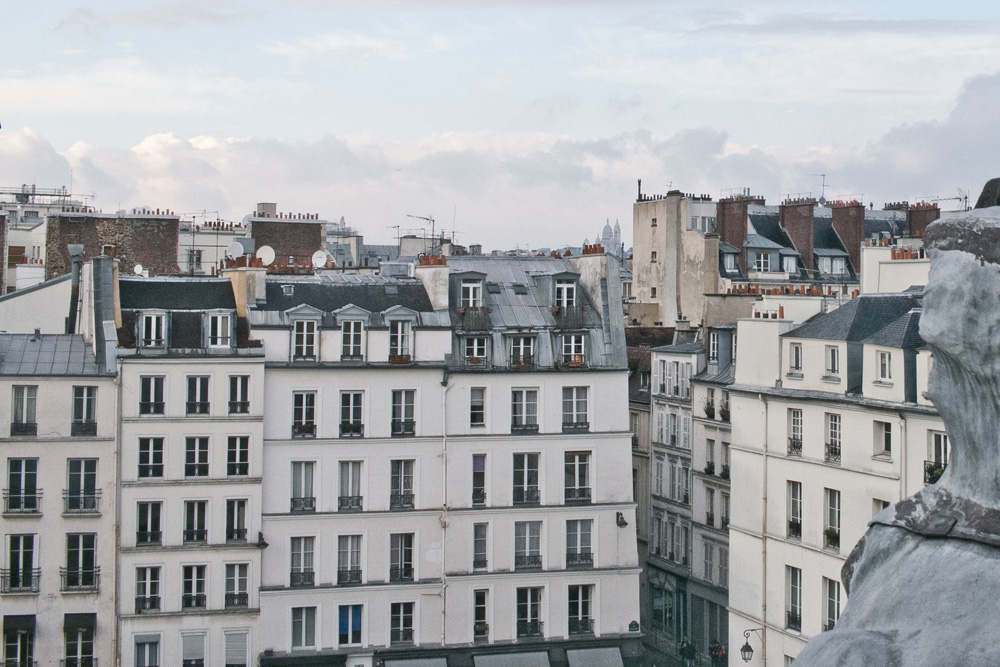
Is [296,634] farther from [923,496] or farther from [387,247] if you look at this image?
[387,247]

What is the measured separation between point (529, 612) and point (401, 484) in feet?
22.1

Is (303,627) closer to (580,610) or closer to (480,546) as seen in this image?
(480,546)

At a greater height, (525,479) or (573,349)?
(573,349)

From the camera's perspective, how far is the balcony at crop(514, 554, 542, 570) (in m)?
52.6

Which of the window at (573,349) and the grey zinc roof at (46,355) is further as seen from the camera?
the window at (573,349)

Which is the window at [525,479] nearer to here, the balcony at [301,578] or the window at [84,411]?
the balcony at [301,578]

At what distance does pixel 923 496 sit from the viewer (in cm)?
602

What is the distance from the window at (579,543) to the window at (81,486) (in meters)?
17.2

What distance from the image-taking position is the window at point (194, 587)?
49.4 metres

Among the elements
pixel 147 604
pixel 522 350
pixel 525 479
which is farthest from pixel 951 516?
pixel 522 350

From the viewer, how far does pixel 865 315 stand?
42438 mm

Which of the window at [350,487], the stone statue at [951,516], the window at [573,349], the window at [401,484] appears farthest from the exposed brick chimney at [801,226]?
the stone statue at [951,516]

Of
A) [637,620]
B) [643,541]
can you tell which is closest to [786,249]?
[643,541]

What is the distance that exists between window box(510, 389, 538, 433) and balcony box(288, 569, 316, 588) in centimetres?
929
